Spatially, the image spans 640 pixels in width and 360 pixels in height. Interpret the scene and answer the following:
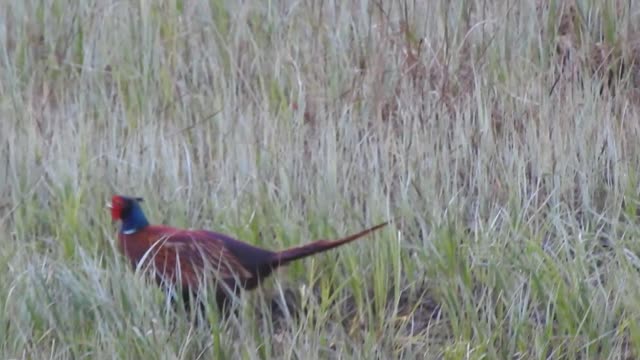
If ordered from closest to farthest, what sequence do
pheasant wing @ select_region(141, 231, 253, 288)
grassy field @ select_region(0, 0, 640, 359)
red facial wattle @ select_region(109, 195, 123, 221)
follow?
grassy field @ select_region(0, 0, 640, 359), pheasant wing @ select_region(141, 231, 253, 288), red facial wattle @ select_region(109, 195, 123, 221)

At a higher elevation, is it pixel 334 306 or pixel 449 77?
pixel 449 77

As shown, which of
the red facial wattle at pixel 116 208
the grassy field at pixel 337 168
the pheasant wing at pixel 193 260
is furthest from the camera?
the red facial wattle at pixel 116 208

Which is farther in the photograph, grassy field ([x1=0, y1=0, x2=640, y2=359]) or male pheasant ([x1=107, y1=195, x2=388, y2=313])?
male pheasant ([x1=107, y1=195, x2=388, y2=313])

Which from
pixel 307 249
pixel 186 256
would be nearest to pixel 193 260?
pixel 186 256

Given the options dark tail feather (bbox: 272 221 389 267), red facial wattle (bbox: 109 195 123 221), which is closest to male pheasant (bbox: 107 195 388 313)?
dark tail feather (bbox: 272 221 389 267)

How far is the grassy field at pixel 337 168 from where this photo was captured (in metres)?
4.21

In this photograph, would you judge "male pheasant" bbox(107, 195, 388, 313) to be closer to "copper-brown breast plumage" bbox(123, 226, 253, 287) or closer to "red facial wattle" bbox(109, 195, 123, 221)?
"copper-brown breast plumage" bbox(123, 226, 253, 287)

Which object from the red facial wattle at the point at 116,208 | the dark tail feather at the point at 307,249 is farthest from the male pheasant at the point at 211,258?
the red facial wattle at the point at 116,208

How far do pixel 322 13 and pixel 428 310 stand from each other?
188 centimetres

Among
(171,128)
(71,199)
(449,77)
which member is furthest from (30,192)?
(449,77)

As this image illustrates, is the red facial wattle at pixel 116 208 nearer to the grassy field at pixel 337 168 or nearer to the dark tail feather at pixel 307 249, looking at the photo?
the grassy field at pixel 337 168

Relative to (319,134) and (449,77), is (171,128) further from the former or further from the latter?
(449,77)

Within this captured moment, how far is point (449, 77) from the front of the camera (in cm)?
557

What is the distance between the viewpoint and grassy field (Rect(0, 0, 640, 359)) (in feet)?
13.8
